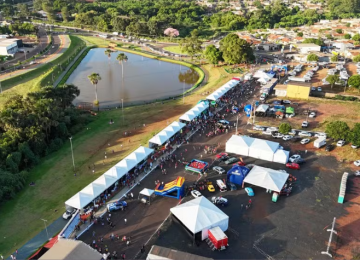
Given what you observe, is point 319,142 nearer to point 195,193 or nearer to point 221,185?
point 221,185

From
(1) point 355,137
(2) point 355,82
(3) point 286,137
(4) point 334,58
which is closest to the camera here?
(1) point 355,137

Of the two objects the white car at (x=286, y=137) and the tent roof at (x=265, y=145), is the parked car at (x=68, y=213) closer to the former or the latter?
the tent roof at (x=265, y=145)

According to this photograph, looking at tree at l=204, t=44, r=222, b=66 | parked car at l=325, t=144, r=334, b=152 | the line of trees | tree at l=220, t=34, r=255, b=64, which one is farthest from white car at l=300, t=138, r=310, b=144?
tree at l=204, t=44, r=222, b=66

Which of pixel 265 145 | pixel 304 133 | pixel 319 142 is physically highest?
pixel 265 145

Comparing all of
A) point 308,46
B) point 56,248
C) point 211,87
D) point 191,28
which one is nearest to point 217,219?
point 56,248

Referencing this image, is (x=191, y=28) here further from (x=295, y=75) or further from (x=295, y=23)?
(x=295, y=75)

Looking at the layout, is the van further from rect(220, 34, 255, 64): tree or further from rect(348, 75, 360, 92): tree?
rect(220, 34, 255, 64): tree

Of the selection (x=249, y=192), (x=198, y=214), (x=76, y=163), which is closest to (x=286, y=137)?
(x=249, y=192)
